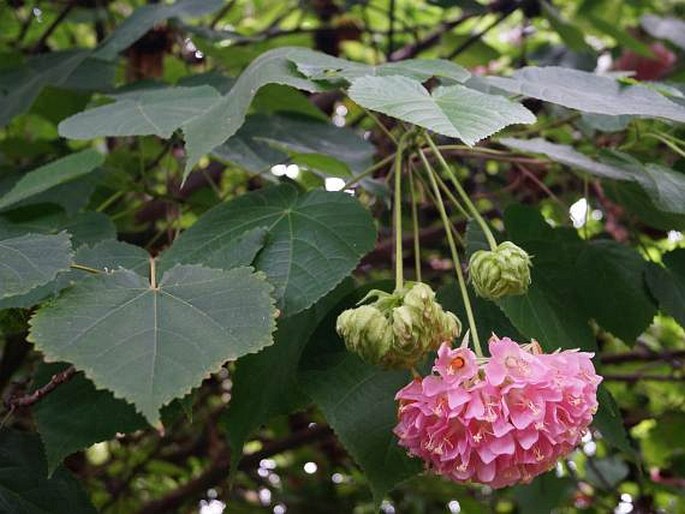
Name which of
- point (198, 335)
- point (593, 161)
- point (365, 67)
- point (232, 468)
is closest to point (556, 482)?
point (593, 161)

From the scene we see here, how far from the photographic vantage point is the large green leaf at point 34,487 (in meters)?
0.94

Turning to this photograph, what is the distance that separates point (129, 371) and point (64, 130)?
17.9 inches

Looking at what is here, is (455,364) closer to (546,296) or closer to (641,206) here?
(546,296)

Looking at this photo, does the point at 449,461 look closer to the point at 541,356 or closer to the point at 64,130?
the point at 541,356

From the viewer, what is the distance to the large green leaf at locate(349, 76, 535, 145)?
0.81 m

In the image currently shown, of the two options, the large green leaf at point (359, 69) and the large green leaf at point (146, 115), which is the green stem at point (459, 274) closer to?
the large green leaf at point (359, 69)

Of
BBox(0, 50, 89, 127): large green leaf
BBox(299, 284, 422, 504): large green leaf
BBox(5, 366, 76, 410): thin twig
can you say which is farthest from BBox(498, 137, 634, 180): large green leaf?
BBox(0, 50, 89, 127): large green leaf

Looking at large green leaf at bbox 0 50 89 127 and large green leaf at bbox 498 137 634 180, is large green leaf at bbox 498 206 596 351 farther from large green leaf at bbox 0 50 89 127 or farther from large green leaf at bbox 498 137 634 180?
large green leaf at bbox 0 50 89 127

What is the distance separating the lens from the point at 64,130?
1054 mm

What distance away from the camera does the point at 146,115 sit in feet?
3.47

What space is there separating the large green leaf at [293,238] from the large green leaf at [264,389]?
0.11 m

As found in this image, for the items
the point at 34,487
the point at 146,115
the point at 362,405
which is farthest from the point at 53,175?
the point at 362,405

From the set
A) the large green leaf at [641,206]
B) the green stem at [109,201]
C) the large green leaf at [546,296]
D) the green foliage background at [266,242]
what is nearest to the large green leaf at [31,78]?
the green foliage background at [266,242]

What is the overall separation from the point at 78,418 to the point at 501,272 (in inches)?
18.3
